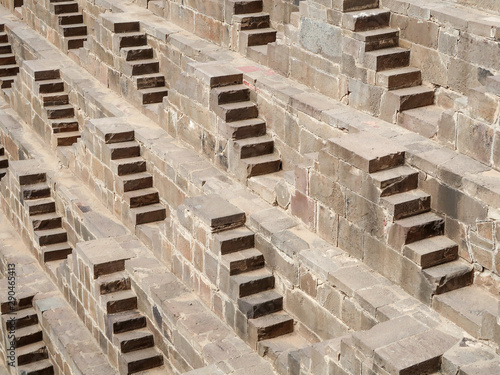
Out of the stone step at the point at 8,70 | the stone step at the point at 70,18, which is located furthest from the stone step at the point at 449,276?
the stone step at the point at 8,70

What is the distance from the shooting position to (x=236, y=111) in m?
10.6

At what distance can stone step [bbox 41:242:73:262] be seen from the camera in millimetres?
12422

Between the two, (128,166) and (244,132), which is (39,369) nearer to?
(128,166)

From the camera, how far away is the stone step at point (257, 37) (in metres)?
11.9

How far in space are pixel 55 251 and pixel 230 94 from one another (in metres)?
3.58

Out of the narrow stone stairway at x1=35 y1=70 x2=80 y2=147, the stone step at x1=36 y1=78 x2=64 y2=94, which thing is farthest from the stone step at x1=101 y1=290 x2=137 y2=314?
Answer: the stone step at x1=36 y1=78 x2=64 y2=94

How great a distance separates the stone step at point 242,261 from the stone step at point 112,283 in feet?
5.49

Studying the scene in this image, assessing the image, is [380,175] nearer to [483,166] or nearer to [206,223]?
[483,166]

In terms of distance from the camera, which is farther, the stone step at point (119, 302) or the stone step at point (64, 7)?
the stone step at point (64, 7)

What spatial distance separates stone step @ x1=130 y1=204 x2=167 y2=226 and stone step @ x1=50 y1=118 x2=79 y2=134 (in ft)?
10.7

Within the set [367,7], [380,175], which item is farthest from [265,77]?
[380,175]

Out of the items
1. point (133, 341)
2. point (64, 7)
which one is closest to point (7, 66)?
point (64, 7)

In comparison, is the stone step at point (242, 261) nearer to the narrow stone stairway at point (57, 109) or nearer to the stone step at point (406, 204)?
the stone step at point (406, 204)

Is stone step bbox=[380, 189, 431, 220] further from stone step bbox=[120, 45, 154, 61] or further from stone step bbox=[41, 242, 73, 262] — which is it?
stone step bbox=[120, 45, 154, 61]
